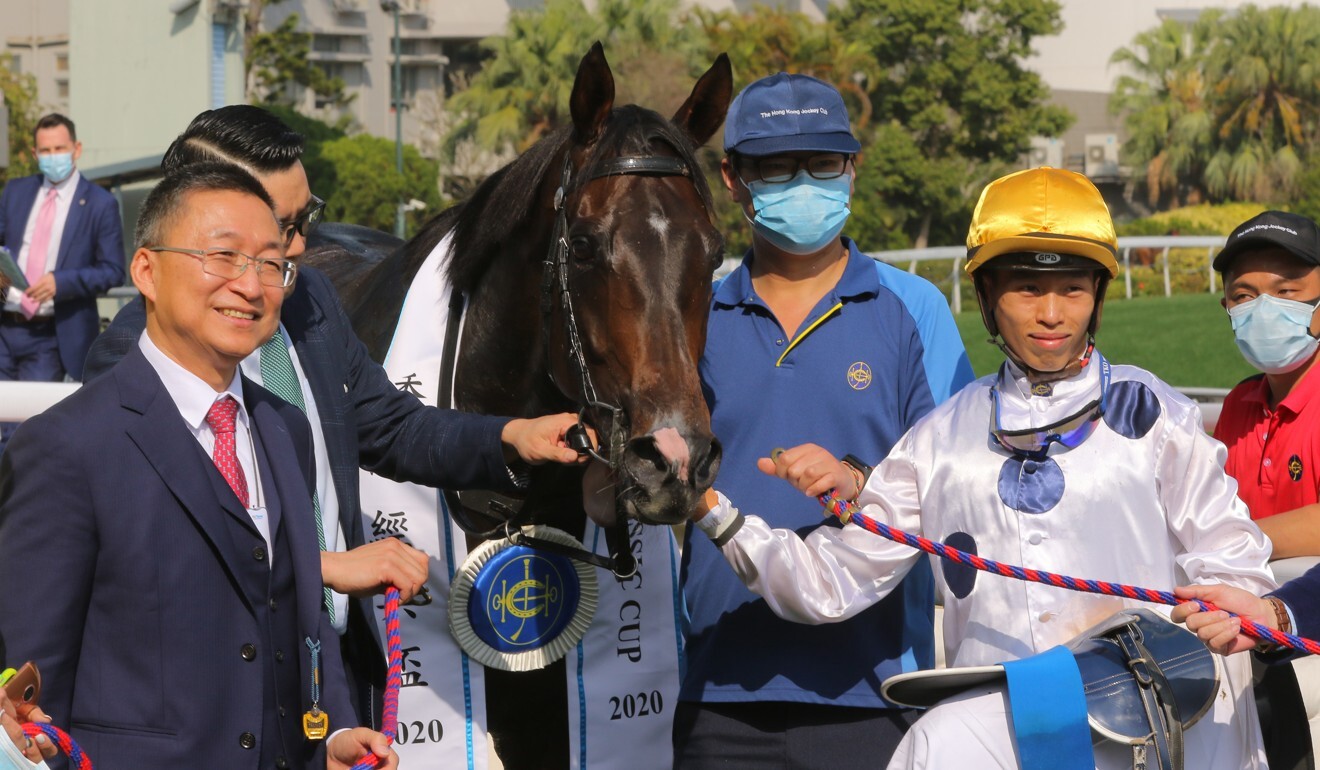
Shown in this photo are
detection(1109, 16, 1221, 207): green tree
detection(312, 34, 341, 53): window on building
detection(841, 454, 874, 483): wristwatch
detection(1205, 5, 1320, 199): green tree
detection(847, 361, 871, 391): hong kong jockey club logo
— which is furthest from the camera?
detection(312, 34, 341, 53): window on building

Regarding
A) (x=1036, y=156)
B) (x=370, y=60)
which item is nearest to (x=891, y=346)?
(x=1036, y=156)

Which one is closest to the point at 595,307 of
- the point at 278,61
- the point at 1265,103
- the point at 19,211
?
the point at 19,211

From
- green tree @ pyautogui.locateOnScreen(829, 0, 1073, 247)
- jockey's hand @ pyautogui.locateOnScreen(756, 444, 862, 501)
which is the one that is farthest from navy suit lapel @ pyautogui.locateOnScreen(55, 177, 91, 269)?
green tree @ pyautogui.locateOnScreen(829, 0, 1073, 247)

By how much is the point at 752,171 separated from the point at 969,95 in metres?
39.0

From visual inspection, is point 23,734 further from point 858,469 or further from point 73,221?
point 73,221

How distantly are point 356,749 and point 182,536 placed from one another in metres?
0.47

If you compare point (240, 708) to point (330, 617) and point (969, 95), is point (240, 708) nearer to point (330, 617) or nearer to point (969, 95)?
point (330, 617)

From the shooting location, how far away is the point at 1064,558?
2605 mm

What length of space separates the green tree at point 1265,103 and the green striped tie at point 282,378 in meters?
41.2

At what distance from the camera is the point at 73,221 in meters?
7.80

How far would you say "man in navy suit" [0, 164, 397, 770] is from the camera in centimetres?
201

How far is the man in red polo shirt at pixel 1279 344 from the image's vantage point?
135 inches

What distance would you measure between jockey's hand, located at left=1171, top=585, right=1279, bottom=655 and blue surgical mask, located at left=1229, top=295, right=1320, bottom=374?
116 centimetres

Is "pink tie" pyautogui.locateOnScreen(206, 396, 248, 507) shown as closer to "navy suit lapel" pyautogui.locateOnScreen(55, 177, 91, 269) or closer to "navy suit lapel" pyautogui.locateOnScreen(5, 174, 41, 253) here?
"navy suit lapel" pyautogui.locateOnScreen(55, 177, 91, 269)
